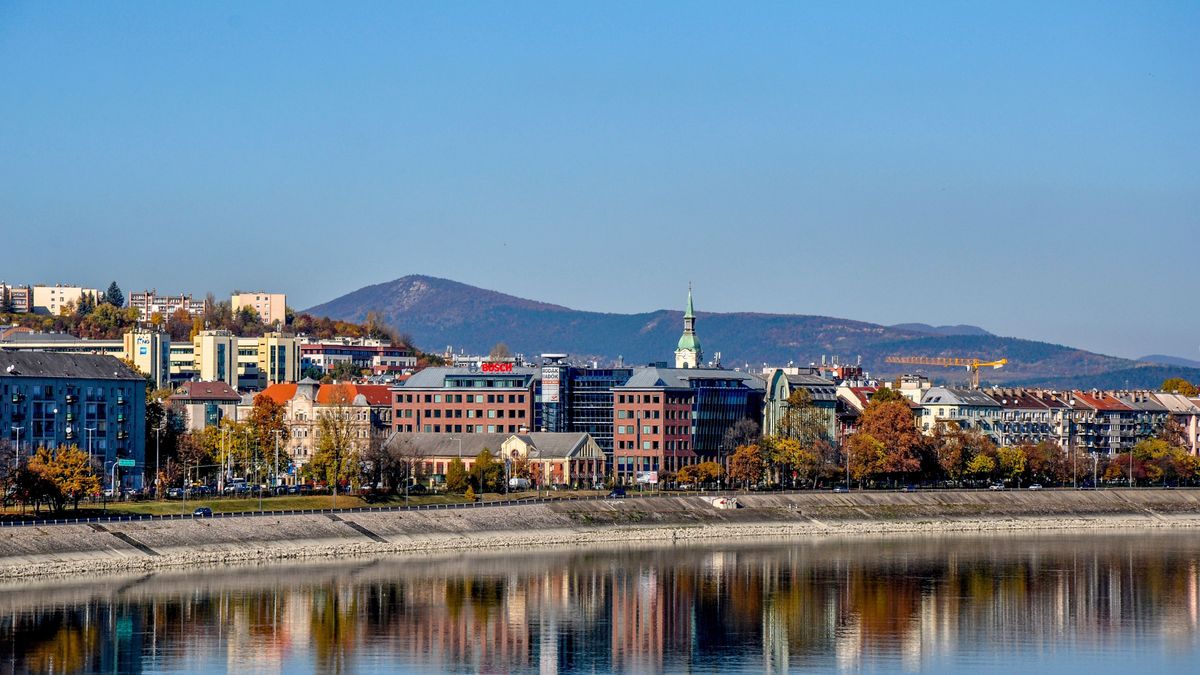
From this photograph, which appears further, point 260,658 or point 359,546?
point 359,546

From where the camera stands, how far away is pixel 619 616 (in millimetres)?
110062

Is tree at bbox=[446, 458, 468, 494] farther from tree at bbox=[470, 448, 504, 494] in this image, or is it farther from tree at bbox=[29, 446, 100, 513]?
tree at bbox=[29, 446, 100, 513]

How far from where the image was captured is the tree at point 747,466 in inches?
7574

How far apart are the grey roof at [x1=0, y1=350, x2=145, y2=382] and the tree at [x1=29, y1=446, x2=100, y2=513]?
25883mm

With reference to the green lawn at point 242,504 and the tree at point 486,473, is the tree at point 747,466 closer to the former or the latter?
the tree at point 486,473

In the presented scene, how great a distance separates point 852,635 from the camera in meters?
104

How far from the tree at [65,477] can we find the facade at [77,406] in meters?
20.7

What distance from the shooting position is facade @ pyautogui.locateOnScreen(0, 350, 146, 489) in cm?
16412

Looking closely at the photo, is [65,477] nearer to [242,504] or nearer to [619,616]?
[242,504]

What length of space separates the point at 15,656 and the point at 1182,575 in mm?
77497

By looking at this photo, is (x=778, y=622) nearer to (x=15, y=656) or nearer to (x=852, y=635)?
(x=852, y=635)

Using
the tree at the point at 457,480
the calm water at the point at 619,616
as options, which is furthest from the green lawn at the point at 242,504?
the calm water at the point at 619,616

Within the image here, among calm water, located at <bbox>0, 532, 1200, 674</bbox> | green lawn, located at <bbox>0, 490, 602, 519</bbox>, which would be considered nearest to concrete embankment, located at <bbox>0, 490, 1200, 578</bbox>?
calm water, located at <bbox>0, 532, 1200, 674</bbox>

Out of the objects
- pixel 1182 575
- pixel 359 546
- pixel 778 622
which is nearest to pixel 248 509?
pixel 359 546
